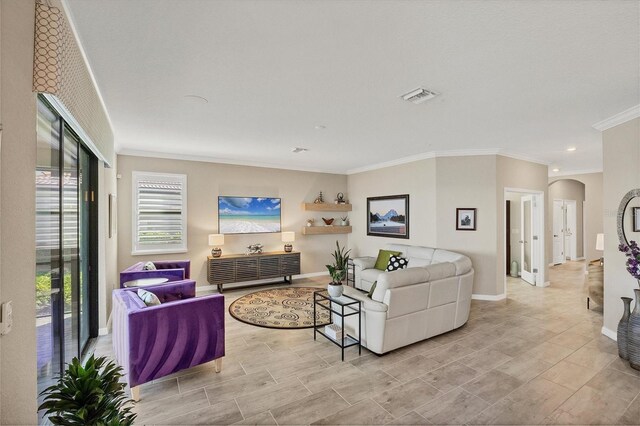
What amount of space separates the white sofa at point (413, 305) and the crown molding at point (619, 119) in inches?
93.8

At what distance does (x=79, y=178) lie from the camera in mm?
3008

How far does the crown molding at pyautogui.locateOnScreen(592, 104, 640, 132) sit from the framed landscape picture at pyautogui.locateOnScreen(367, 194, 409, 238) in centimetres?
310

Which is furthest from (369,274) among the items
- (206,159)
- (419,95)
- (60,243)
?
(60,243)

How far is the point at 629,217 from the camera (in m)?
3.44

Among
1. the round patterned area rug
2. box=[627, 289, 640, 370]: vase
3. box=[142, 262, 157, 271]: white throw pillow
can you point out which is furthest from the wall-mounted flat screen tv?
box=[627, 289, 640, 370]: vase

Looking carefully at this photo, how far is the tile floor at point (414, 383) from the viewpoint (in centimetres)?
230

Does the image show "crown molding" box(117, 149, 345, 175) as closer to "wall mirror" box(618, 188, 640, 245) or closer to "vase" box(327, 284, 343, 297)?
"vase" box(327, 284, 343, 297)

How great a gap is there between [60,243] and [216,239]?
140 inches

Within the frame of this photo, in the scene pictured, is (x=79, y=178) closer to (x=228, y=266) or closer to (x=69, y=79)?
(x=69, y=79)

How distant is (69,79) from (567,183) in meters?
12.0

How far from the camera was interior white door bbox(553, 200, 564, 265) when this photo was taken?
916 cm

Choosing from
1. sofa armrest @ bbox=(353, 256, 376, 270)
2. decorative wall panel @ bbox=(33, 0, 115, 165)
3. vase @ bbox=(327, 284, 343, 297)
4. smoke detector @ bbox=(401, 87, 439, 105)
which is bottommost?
sofa armrest @ bbox=(353, 256, 376, 270)

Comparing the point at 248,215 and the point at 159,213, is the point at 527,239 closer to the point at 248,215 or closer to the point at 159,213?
the point at 248,215

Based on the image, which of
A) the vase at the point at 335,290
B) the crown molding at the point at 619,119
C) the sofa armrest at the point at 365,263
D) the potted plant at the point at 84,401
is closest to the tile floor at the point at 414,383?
the vase at the point at 335,290
